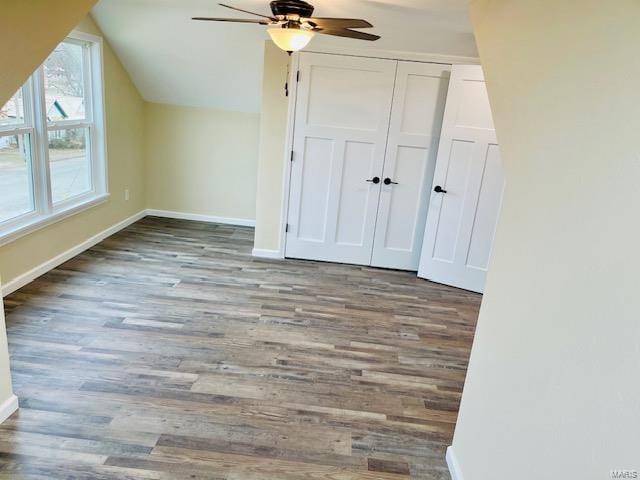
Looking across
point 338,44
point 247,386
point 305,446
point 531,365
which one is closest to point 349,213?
point 338,44

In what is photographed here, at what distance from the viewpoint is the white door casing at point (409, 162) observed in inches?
173

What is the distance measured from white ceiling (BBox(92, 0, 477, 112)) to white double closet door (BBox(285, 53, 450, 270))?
0.28 meters

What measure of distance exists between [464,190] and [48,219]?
373 centimetres

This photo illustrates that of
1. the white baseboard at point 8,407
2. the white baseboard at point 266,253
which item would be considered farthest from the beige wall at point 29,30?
the white baseboard at point 266,253

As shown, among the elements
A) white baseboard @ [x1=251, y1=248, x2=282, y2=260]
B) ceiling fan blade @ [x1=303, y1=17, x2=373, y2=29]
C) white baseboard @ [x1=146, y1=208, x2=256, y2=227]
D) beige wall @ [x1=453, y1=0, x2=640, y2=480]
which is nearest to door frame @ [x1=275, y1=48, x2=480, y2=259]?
white baseboard @ [x1=251, y1=248, x2=282, y2=260]

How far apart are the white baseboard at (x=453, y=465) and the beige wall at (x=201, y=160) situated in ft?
13.9

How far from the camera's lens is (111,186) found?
16.7 feet

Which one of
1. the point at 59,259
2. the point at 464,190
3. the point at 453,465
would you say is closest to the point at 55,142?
the point at 59,259

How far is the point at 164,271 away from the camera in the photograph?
4320 mm

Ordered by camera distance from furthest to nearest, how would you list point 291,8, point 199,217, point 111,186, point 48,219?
1. point 199,217
2. point 111,186
3. point 48,219
4. point 291,8

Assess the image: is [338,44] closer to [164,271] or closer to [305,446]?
[164,271]

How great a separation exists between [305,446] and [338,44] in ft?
11.3

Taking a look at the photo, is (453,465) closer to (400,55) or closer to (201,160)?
(400,55)

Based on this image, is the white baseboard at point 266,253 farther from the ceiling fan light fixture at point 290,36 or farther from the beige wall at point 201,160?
the ceiling fan light fixture at point 290,36
